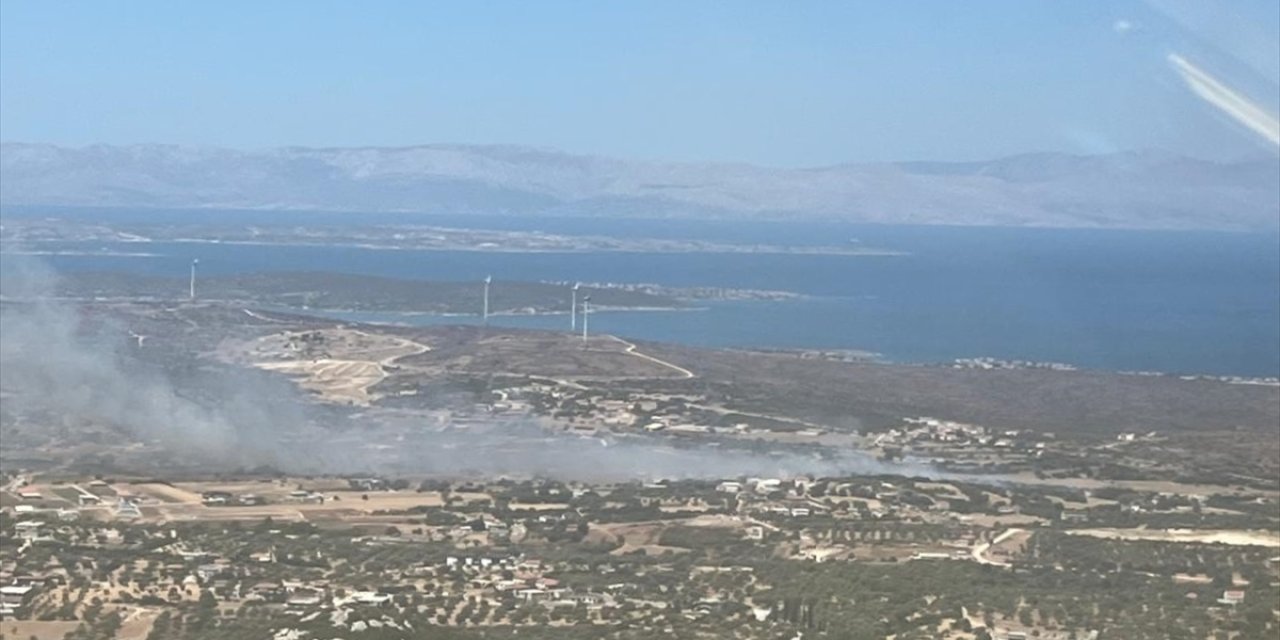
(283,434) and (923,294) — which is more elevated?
(923,294)

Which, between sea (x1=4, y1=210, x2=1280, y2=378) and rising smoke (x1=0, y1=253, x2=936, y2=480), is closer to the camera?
rising smoke (x1=0, y1=253, x2=936, y2=480)

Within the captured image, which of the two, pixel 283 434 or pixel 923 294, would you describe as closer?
pixel 283 434

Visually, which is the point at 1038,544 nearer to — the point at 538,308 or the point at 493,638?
the point at 493,638

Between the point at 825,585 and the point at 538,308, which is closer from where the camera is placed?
the point at 825,585

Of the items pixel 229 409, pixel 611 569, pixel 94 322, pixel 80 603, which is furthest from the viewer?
pixel 94 322

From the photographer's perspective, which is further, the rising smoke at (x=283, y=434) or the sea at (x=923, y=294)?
the sea at (x=923, y=294)

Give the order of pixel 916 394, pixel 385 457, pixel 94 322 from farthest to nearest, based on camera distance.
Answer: pixel 94 322 → pixel 916 394 → pixel 385 457

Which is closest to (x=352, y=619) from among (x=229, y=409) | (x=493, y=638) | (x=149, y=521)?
(x=493, y=638)
